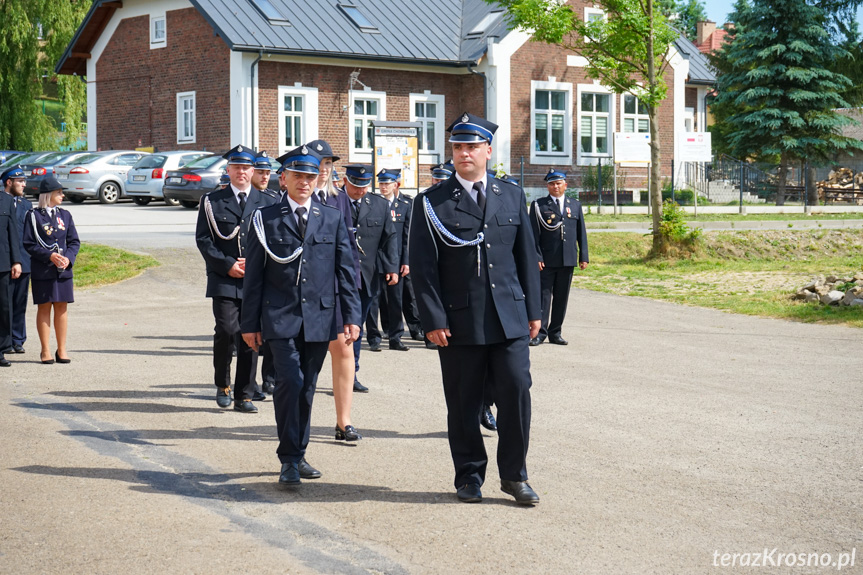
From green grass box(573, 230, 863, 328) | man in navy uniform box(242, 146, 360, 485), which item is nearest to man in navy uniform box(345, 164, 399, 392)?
man in navy uniform box(242, 146, 360, 485)

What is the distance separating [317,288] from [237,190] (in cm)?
241

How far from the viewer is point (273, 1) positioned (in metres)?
36.6

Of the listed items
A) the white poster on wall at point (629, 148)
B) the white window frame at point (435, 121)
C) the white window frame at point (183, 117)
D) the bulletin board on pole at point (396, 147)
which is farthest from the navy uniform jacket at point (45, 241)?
the white window frame at point (435, 121)

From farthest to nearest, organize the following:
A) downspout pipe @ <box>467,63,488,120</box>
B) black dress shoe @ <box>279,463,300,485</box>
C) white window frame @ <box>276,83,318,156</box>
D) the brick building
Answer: downspout pipe @ <box>467,63,488,120</box> → white window frame @ <box>276,83,318,156</box> → the brick building → black dress shoe @ <box>279,463,300,485</box>

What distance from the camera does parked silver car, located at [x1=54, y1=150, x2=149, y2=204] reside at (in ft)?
108

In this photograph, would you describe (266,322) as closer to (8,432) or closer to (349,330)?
(349,330)

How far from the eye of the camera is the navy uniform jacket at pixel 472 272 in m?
6.08

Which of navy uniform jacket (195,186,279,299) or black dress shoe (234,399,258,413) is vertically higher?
navy uniform jacket (195,186,279,299)

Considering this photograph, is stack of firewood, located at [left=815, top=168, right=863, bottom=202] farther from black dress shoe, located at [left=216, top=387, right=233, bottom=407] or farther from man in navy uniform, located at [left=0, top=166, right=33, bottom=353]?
black dress shoe, located at [left=216, top=387, right=233, bottom=407]

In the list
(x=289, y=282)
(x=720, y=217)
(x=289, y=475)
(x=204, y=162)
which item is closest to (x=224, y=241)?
(x=289, y=282)

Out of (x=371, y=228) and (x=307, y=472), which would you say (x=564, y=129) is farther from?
(x=307, y=472)

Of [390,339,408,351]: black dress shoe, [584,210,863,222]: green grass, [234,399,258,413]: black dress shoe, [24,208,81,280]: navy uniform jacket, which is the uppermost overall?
[584,210,863,222]: green grass

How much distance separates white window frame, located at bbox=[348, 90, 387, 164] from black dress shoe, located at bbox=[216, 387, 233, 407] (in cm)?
2870

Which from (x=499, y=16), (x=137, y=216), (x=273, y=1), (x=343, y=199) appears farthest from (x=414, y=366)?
(x=499, y=16)
